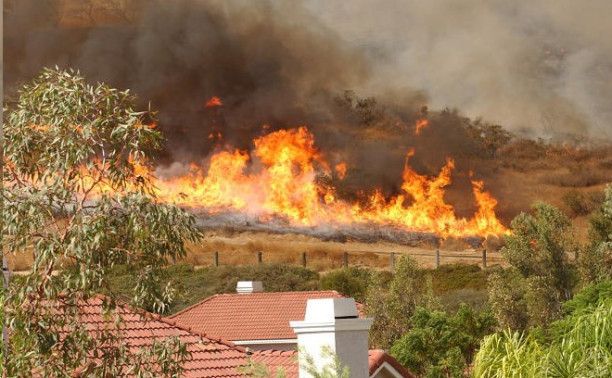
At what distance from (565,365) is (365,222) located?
904 inches

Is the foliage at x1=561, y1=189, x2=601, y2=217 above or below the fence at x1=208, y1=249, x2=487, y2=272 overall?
above

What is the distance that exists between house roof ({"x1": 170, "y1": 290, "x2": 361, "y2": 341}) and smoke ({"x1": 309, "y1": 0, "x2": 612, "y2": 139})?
41.0 feet

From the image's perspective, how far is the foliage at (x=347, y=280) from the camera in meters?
38.7

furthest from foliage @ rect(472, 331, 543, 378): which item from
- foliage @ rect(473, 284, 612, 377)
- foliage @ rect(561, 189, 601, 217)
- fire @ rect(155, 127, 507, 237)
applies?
fire @ rect(155, 127, 507, 237)

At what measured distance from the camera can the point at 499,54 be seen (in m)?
39.1

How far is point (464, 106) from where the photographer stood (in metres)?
39.7

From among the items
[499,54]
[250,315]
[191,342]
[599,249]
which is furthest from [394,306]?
[191,342]

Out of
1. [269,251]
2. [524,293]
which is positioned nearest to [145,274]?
[524,293]

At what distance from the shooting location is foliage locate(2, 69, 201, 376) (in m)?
9.14

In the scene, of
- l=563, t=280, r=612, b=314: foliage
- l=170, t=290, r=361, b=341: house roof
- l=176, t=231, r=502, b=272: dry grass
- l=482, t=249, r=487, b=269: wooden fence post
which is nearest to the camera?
l=563, t=280, r=612, b=314: foliage

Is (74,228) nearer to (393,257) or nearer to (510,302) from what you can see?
(510,302)

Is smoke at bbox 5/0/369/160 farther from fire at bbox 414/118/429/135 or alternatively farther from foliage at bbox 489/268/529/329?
foliage at bbox 489/268/529/329

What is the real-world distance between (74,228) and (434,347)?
1907 centimetres

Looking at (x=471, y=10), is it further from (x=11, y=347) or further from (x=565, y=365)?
(x=11, y=347)
